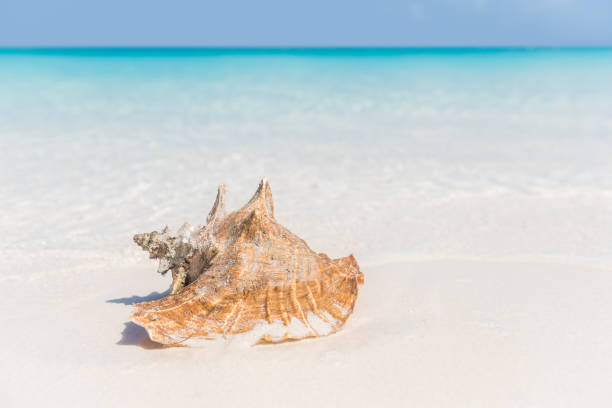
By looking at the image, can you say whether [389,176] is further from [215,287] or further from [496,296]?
[215,287]

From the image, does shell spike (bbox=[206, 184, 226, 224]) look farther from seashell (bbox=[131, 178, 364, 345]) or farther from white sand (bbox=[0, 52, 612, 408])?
white sand (bbox=[0, 52, 612, 408])

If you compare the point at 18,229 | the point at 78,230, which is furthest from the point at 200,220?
the point at 18,229

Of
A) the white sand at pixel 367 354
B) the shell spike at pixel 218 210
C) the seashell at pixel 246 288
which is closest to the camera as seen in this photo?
the white sand at pixel 367 354

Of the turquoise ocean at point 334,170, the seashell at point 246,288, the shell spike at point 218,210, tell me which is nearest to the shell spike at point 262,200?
the seashell at point 246,288

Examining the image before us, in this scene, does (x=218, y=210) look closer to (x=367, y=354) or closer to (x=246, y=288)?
(x=246, y=288)

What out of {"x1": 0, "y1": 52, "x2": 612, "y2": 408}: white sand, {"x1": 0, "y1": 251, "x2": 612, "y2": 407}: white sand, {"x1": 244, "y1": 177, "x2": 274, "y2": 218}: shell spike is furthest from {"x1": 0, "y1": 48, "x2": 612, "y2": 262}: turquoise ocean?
{"x1": 244, "y1": 177, "x2": 274, "y2": 218}: shell spike

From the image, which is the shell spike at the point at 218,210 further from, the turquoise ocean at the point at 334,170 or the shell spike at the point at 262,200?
the turquoise ocean at the point at 334,170
